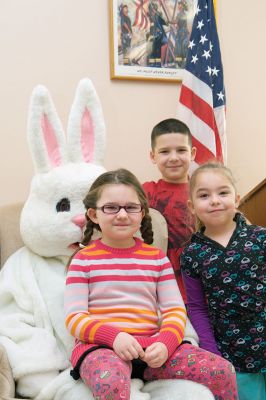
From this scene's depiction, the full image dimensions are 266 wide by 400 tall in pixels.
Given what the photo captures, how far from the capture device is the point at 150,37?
2234 millimetres

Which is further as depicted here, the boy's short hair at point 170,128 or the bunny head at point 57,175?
the boy's short hair at point 170,128

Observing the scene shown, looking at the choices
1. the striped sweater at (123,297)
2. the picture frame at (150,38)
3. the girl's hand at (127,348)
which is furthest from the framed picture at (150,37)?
the girl's hand at (127,348)

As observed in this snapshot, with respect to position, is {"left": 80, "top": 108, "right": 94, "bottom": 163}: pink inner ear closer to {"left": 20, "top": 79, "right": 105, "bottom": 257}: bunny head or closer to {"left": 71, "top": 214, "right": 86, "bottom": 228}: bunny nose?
{"left": 20, "top": 79, "right": 105, "bottom": 257}: bunny head

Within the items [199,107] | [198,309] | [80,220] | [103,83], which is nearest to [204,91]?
[199,107]

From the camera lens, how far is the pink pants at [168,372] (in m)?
0.98

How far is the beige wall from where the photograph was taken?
6.75 ft

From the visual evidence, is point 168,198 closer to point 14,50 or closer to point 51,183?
point 51,183

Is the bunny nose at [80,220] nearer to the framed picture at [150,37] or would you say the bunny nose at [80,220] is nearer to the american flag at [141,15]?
the framed picture at [150,37]

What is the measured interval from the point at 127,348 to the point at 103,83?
1495mm

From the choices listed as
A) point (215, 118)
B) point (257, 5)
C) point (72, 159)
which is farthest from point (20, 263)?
point (257, 5)

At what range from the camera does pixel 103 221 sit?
4.09 ft

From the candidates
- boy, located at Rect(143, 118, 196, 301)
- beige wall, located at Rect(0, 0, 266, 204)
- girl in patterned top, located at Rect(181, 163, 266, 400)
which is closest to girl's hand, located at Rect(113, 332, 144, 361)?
girl in patterned top, located at Rect(181, 163, 266, 400)

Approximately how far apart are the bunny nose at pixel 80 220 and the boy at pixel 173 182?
406 mm

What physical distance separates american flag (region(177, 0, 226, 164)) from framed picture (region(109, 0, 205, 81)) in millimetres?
105
